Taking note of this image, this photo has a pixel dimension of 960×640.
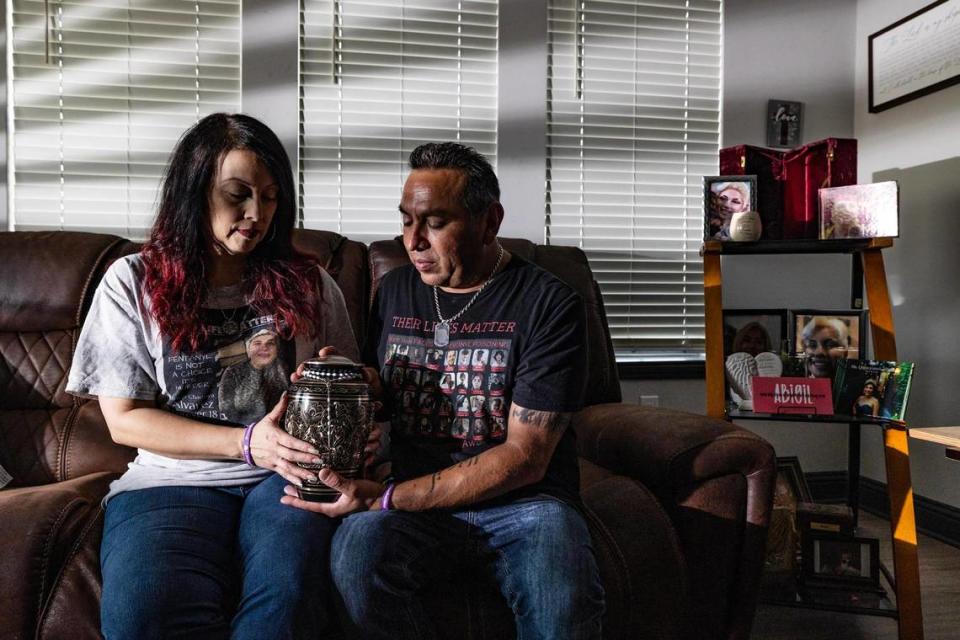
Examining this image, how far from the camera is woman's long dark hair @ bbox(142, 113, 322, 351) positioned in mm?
1384

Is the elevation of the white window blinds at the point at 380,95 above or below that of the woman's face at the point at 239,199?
above

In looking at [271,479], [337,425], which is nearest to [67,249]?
[271,479]

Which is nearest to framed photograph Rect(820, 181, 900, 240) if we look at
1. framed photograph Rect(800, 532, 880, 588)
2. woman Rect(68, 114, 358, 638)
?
framed photograph Rect(800, 532, 880, 588)

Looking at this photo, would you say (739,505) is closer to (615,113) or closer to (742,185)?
(742,185)

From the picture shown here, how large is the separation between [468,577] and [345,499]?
271 mm

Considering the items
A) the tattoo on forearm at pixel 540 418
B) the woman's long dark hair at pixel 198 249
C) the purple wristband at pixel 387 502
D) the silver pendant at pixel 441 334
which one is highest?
the woman's long dark hair at pixel 198 249

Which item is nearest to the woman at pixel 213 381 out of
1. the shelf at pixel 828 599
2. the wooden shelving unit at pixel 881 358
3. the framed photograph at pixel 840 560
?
the wooden shelving unit at pixel 881 358

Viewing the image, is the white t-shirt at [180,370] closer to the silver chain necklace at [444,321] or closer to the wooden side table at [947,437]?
the silver chain necklace at [444,321]

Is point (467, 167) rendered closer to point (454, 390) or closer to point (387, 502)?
point (454, 390)

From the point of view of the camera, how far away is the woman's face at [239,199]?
140 cm

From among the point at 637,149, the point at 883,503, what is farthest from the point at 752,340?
the point at 883,503

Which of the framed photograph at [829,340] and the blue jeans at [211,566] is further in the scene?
the framed photograph at [829,340]

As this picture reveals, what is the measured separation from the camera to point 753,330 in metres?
2.27

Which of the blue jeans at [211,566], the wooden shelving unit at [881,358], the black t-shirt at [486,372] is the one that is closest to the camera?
the blue jeans at [211,566]
